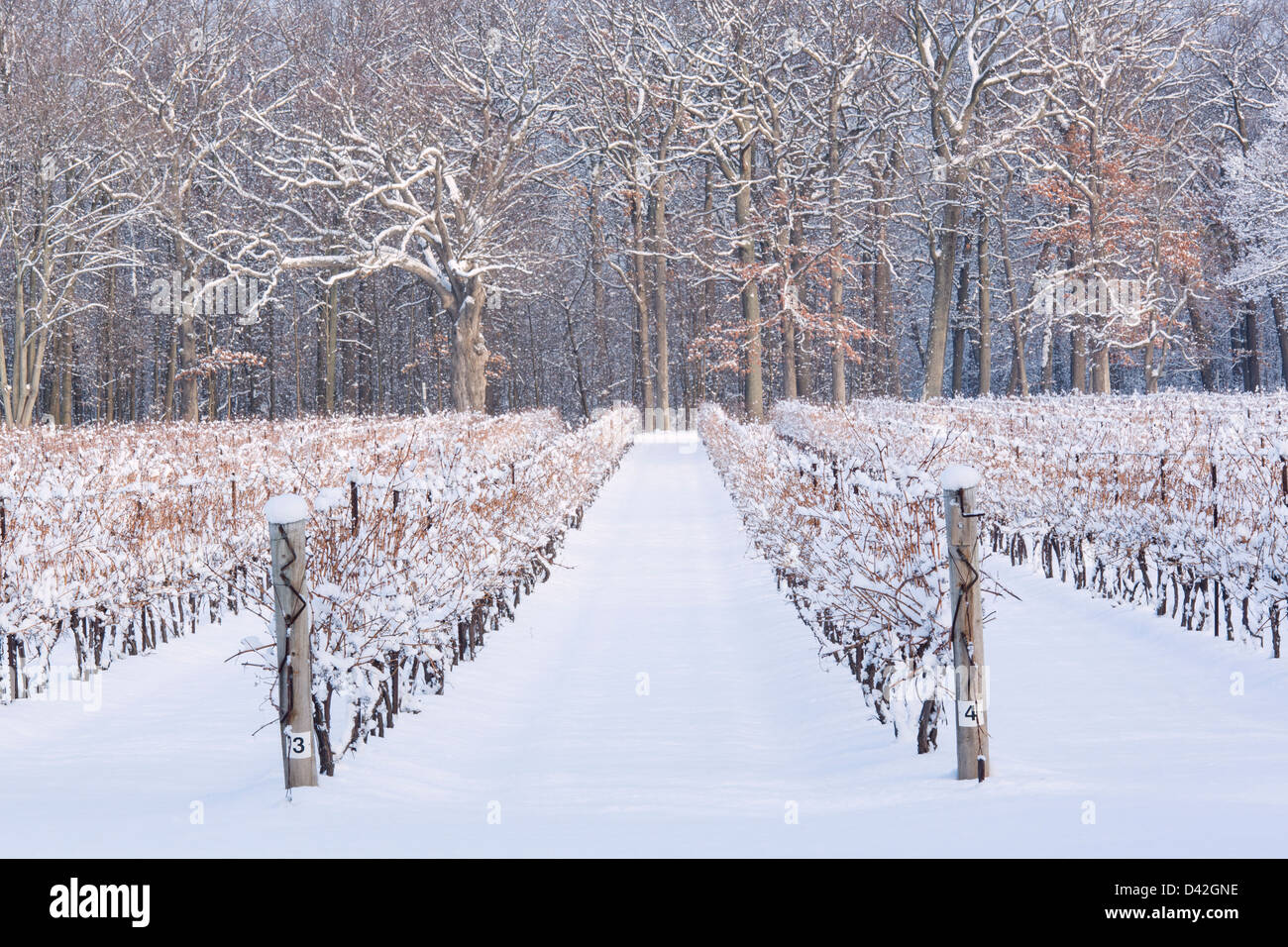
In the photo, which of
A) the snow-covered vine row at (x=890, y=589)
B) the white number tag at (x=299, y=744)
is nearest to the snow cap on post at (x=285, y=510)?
the white number tag at (x=299, y=744)

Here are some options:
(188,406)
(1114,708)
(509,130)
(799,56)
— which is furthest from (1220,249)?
(1114,708)

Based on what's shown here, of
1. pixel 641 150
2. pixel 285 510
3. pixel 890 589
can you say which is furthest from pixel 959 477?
pixel 641 150

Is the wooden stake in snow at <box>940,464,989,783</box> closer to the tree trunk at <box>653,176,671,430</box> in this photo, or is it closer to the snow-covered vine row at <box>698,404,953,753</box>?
the snow-covered vine row at <box>698,404,953,753</box>

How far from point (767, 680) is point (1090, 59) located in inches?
971

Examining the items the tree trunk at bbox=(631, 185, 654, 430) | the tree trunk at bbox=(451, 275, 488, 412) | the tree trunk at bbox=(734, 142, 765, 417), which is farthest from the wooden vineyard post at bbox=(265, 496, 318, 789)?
the tree trunk at bbox=(631, 185, 654, 430)

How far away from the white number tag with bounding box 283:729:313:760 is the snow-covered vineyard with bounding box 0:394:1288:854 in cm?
13

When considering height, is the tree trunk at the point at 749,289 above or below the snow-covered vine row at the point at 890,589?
above

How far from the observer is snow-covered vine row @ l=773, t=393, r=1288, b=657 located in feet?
22.9

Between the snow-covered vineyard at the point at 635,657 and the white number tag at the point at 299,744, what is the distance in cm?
13

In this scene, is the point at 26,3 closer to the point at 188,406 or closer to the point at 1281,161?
the point at 188,406

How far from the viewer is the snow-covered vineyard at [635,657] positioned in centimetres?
443

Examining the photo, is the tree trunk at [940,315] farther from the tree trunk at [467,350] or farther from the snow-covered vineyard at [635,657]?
the snow-covered vineyard at [635,657]

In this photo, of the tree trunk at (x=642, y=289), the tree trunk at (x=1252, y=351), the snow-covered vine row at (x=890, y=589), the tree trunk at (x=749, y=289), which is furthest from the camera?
the tree trunk at (x=1252, y=351)

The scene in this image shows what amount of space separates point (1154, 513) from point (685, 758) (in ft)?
14.1
